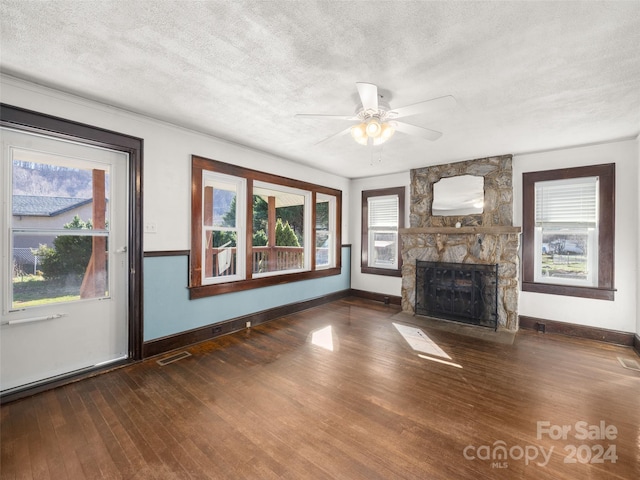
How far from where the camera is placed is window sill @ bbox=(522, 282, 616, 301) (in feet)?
12.0

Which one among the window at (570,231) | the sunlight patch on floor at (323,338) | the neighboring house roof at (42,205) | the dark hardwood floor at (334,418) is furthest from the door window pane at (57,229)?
the window at (570,231)

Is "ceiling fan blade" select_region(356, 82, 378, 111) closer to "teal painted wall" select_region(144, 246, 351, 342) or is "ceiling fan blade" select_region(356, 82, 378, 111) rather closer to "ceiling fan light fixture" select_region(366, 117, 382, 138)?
"ceiling fan light fixture" select_region(366, 117, 382, 138)

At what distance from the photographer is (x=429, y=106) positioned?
6.74 feet

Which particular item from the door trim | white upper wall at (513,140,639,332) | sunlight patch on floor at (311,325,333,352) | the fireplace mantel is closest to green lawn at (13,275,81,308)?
the door trim

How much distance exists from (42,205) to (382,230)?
5.04m

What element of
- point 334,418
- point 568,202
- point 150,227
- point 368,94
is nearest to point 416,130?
point 368,94

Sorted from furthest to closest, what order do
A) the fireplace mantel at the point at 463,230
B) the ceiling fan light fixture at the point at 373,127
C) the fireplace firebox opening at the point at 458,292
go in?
the fireplace firebox opening at the point at 458,292, the fireplace mantel at the point at 463,230, the ceiling fan light fixture at the point at 373,127

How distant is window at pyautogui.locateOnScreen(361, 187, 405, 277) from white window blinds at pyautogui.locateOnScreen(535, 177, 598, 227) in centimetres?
216

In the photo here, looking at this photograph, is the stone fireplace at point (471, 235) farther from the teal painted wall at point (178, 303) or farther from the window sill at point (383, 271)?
the teal painted wall at point (178, 303)

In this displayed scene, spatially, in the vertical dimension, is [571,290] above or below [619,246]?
below

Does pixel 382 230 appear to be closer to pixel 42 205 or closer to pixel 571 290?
pixel 571 290

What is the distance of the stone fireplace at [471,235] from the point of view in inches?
166

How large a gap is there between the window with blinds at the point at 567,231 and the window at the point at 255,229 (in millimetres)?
3413

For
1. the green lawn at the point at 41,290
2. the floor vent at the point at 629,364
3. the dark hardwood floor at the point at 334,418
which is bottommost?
the floor vent at the point at 629,364
